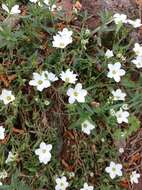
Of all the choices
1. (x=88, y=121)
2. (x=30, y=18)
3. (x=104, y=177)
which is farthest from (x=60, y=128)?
(x=30, y=18)

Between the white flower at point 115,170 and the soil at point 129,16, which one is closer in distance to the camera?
the white flower at point 115,170

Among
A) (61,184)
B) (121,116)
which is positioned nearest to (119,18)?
(121,116)

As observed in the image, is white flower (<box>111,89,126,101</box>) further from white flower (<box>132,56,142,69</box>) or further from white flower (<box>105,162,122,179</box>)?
white flower (<box>105,162,122,179</box>)

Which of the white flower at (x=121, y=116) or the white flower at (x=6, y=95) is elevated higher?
the white flower at (x=6, y=95)

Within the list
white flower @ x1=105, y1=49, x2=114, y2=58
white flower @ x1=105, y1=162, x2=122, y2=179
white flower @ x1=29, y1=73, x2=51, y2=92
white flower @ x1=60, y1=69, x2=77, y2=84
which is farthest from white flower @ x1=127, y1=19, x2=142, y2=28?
white flower @ x1=105, y1=162, x2=122, y2=179

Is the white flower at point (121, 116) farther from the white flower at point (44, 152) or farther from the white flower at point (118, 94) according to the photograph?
the white flower at point (44, 152)

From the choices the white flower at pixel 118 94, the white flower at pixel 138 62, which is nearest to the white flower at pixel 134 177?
the white flower at pixel 118 94

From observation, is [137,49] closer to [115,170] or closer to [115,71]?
[115,71]
